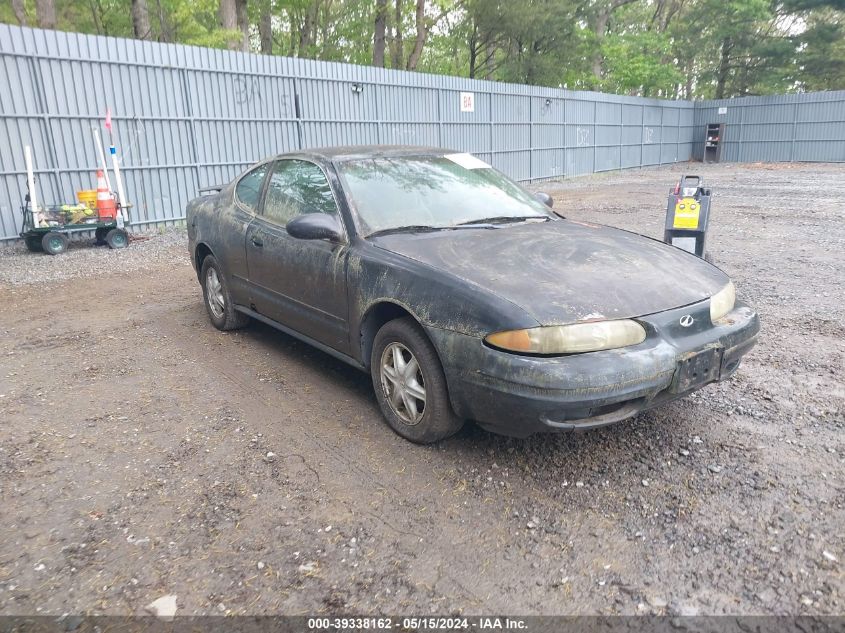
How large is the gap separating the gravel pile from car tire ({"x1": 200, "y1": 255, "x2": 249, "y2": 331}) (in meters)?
3.52

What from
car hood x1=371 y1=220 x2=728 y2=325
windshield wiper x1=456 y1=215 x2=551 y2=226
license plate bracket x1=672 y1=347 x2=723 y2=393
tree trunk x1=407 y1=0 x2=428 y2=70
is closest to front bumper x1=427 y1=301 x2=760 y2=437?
license plate bracket x1=672 y1=347 x2=723 y2=393

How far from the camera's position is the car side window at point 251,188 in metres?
4.91

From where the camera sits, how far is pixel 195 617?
227 centimetres

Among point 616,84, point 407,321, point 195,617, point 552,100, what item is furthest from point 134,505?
point 616,84

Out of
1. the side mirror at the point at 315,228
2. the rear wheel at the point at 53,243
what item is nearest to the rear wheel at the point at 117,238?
the rear wheel at the point at 53,243

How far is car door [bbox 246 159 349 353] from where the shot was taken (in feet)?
12.8

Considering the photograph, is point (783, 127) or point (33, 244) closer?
point (33, 244)

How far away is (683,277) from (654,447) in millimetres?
922

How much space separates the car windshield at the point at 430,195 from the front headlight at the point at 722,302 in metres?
1.33

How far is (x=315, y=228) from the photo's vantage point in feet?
12.3

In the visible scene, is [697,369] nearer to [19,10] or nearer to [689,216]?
[689,216]

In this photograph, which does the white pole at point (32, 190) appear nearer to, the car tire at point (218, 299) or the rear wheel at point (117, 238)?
the rear wheel at point (117, 238)

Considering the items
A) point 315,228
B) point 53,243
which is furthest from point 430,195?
point 53,243

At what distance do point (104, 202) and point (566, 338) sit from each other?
29.2 ft
